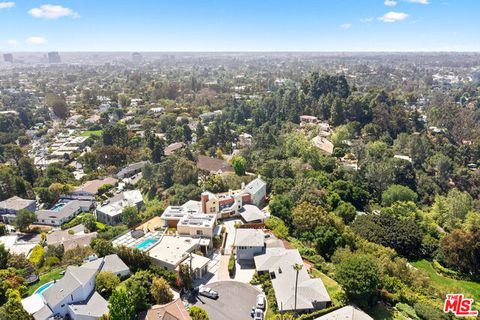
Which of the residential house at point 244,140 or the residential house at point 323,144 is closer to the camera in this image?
the residential house at point 323,144

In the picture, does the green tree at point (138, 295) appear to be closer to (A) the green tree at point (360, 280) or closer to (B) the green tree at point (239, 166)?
(A) the green tree at point (360, 280)

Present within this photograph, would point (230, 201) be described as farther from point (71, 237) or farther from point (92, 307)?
point (92, 307)

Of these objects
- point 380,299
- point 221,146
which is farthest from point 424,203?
point 221,146

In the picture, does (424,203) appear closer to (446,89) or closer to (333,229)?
(333,229)

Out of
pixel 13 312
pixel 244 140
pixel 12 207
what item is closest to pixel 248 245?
pixel 13 312

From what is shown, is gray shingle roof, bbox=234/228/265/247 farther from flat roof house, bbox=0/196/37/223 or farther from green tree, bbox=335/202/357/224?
flat roof house, bbox=0/196/37/223

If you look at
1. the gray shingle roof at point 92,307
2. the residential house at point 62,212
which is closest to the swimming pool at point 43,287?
the gray shingle roof at point 92,307
